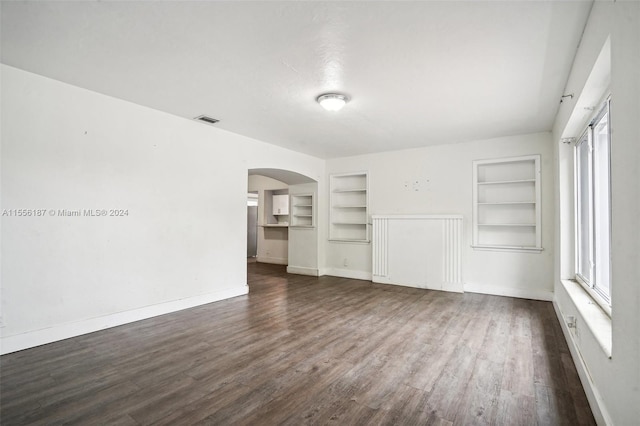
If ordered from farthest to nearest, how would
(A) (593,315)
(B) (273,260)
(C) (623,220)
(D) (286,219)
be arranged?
(D) (286,219) < (B) (273,260) < (A) (593,315) < (C) (623,220)

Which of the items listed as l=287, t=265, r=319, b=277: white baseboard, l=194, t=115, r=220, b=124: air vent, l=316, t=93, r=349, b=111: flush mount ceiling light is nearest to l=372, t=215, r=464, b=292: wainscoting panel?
l=287, t=265, r=319, b=277: white baseboard

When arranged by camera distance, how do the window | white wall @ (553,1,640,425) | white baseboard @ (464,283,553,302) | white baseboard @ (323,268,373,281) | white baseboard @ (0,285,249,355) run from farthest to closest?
1. white baseboard @ (323,268,373,281)
2. white baseboard @ (464,283,553,302)
3. white baseboard @ (0,285,249,355)
4. the window
5. white wall @ (553,1,640,425)

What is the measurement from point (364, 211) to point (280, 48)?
4905 millimetres

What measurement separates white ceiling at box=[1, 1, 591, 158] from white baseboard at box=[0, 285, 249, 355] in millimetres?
2514

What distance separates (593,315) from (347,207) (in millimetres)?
4963

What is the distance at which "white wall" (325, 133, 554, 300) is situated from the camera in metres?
4.95

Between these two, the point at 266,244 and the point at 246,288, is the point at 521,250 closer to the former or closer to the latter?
the point at 246,288

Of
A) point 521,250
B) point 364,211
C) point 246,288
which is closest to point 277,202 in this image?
point 364,211

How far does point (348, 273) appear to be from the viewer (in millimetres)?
6887

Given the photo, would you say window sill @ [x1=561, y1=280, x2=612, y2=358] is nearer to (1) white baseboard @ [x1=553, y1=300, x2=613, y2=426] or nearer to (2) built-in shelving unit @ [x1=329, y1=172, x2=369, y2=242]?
(1) white baseboard @ [x1=553, y1=300, x2=613, y2=426]

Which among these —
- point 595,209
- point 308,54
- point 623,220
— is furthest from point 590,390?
point 308,54

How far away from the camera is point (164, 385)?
91.1 inches

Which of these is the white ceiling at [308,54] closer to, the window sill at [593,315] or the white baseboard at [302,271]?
the window sill at [593,315]

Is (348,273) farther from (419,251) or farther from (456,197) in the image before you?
(456,197)
